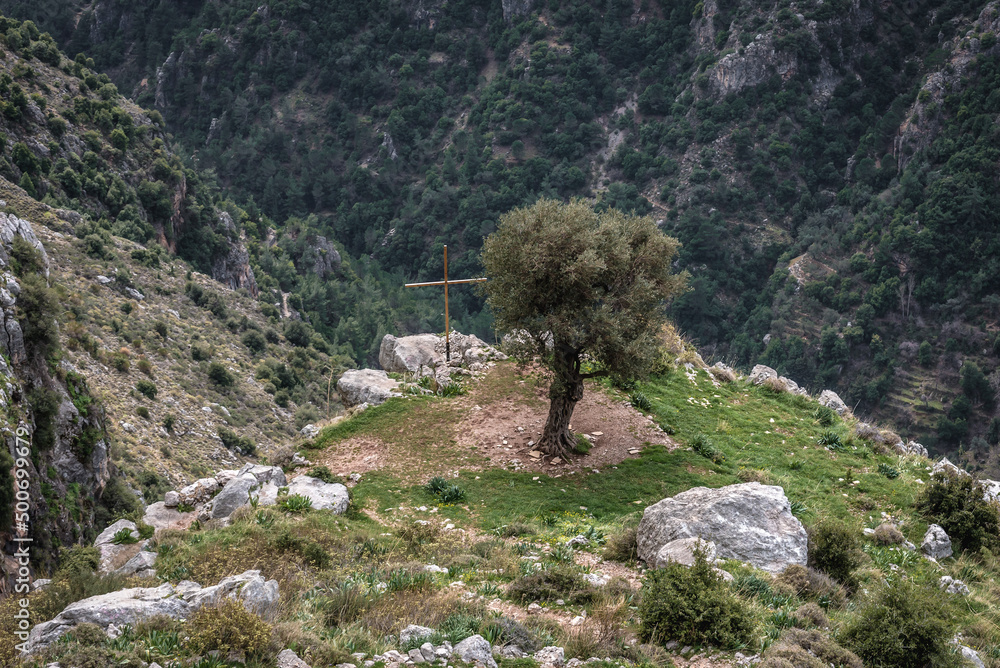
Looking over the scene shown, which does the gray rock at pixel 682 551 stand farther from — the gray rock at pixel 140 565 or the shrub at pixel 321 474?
the shrub at pixel 321 474

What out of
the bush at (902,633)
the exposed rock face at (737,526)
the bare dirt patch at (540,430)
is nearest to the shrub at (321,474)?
the bare dirt patch at (540,430)

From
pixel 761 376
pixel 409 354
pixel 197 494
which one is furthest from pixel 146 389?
pixel 761 376

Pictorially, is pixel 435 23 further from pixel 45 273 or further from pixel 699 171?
pixel 45 273

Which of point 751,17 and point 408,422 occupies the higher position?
point 751,17

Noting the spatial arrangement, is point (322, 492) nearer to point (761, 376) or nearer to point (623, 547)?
point (623, 547)

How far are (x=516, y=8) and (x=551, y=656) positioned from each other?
117475 mm

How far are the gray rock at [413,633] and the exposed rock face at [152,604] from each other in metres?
1.56

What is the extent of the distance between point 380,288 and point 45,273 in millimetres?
73839

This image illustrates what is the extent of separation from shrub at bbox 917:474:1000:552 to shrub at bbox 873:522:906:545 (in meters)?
1.24

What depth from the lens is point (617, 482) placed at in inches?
665

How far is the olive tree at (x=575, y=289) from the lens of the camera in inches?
647

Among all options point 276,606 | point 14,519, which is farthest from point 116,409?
point 276,606

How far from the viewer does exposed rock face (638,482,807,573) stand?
11.9 metres

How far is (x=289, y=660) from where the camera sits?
7.71m
